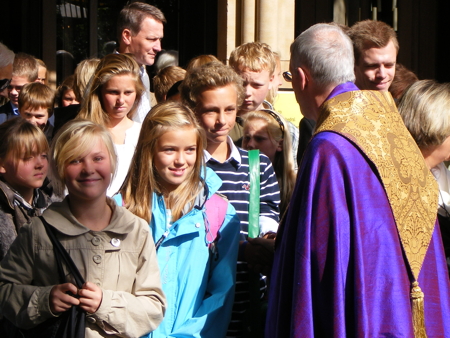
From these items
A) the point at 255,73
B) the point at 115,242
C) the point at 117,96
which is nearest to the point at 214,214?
the point at 115,242

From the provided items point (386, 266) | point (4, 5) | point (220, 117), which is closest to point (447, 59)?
point (4, 5)

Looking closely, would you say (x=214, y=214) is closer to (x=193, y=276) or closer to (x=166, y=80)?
(x=193, y=276)

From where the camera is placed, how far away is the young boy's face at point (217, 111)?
11.6 feet

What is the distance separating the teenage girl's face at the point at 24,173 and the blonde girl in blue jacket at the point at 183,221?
0.76 metres

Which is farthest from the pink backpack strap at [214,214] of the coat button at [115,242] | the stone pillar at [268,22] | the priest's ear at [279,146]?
the stone pillar at [268,22]

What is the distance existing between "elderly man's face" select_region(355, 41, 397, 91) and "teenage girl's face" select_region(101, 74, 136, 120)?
1510 mm

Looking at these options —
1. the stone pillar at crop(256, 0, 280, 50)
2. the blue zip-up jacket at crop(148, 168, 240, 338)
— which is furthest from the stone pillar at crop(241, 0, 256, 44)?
the blue zip-up jacket at crop(148, 168, 240, 338)

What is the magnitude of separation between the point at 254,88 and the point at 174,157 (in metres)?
1.83

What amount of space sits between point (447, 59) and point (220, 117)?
8764mm

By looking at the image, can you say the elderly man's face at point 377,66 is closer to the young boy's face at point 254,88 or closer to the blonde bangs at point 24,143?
the young boy's face at point 254,88

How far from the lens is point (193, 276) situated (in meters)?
3.00

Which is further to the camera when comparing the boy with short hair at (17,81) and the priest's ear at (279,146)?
the boy with short hair at (17,81)

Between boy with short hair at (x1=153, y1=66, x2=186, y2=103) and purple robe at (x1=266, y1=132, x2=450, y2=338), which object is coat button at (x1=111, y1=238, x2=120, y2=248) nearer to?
purple robe at (x1=266, y1=132, x2=450, y2=338)

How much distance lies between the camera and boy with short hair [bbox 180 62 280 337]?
3479mm
